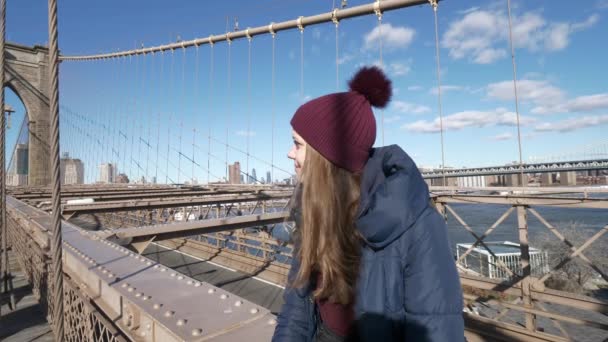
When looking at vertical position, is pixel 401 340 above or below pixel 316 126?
below

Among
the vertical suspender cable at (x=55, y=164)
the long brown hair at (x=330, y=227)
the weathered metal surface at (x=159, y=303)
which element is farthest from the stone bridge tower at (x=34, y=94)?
the long brown hair at (x=330, y=227)

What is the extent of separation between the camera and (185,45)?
1820cm

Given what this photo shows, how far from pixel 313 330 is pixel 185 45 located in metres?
19.9

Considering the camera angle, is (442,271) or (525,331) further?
(525,331)

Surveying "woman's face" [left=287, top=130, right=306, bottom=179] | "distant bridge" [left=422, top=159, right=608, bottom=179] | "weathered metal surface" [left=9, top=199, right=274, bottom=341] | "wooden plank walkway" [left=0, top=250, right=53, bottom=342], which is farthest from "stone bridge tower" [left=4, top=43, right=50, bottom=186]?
"woman's face" [left=287, top=130, right=306, bottom=179]

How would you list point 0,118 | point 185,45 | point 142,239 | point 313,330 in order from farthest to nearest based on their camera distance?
point 185,45, point 142,239, point 0,118, point 313,330

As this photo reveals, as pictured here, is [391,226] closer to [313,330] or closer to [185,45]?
[313,330]

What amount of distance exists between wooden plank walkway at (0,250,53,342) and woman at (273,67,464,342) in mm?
3152

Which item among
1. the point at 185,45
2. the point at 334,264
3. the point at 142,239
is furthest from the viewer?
the point at 185,45

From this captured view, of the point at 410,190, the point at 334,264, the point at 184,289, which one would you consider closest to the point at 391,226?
the point at 410,190

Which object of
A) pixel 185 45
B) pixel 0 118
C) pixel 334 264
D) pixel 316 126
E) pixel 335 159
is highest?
pixel 185 45

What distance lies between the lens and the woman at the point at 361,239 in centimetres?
77

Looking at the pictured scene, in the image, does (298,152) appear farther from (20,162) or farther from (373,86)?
(20,162)

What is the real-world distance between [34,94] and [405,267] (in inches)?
1044
